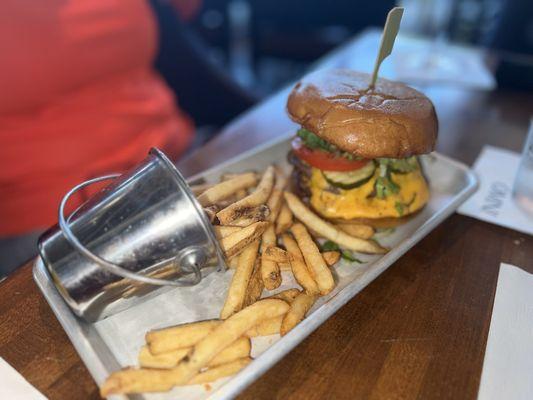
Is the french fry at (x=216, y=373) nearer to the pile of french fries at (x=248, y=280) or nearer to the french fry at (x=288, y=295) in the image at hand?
the pile of french fries at (x=248, y=280)

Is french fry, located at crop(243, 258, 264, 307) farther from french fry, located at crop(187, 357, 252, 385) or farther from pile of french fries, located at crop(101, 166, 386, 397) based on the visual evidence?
french fry, located at crop(187, 357, 252, 385)

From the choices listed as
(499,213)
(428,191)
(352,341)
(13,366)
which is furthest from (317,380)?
(499,213)

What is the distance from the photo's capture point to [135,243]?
1.19 metres

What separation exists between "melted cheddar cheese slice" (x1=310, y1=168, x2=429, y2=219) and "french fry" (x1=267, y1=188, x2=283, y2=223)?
25cm

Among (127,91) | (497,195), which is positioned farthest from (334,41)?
(497,195)

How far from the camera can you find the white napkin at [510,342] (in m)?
1.23

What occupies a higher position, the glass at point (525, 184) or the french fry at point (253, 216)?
the french fry at point (253, 216)

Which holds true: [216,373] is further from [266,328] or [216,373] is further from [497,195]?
[497,195]

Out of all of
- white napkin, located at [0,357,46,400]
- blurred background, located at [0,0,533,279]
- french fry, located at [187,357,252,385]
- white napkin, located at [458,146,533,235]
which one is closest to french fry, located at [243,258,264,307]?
french fry, located at [187,357,252,385]

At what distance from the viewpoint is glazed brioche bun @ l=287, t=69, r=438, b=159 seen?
1.63 metres

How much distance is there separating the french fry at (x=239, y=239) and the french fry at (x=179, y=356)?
28 cm

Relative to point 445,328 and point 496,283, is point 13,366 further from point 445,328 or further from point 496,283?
point 496,283

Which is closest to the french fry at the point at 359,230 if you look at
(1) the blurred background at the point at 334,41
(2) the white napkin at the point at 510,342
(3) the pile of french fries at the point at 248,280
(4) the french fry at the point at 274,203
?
(3) the pile of french fries at the point at 248,280

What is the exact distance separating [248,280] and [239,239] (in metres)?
0.13
